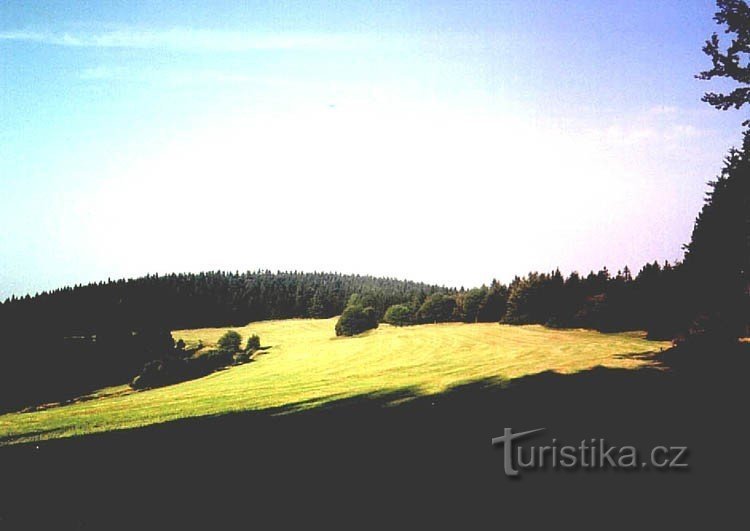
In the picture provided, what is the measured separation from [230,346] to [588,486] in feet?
206

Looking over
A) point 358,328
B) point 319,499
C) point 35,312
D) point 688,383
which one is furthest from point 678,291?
point 35,312

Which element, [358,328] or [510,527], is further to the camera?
[358,328]

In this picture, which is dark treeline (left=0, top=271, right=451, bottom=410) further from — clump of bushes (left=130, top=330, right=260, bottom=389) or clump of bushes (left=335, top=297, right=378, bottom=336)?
clump of bushes (left=335, top=297, right=378, bottom=336)

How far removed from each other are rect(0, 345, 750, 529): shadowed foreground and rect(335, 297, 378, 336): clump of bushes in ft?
187

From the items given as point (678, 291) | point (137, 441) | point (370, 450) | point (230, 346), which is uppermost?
point (678, 291)

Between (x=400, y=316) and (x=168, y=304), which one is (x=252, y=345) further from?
(x=168, y=304)

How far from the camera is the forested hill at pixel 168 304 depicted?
69.3 meters

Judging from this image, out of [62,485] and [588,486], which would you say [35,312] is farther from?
[588,486]

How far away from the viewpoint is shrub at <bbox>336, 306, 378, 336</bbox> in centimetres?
7144

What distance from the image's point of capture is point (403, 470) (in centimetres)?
848

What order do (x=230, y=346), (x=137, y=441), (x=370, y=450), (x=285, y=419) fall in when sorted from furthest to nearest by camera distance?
1. (x=230, y=346)
2. (x=285, y=419)
3. (x=137, y=441)
4. (x=370, y=450)

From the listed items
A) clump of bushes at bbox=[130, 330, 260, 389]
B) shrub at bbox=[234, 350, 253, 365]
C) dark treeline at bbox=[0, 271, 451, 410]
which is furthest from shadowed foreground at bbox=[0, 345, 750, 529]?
shrub at bbox=[234, 350, 253, 365]

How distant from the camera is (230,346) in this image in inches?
2491

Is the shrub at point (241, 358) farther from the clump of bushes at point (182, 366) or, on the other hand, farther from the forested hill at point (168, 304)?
the forested hill at point (168, 304)
